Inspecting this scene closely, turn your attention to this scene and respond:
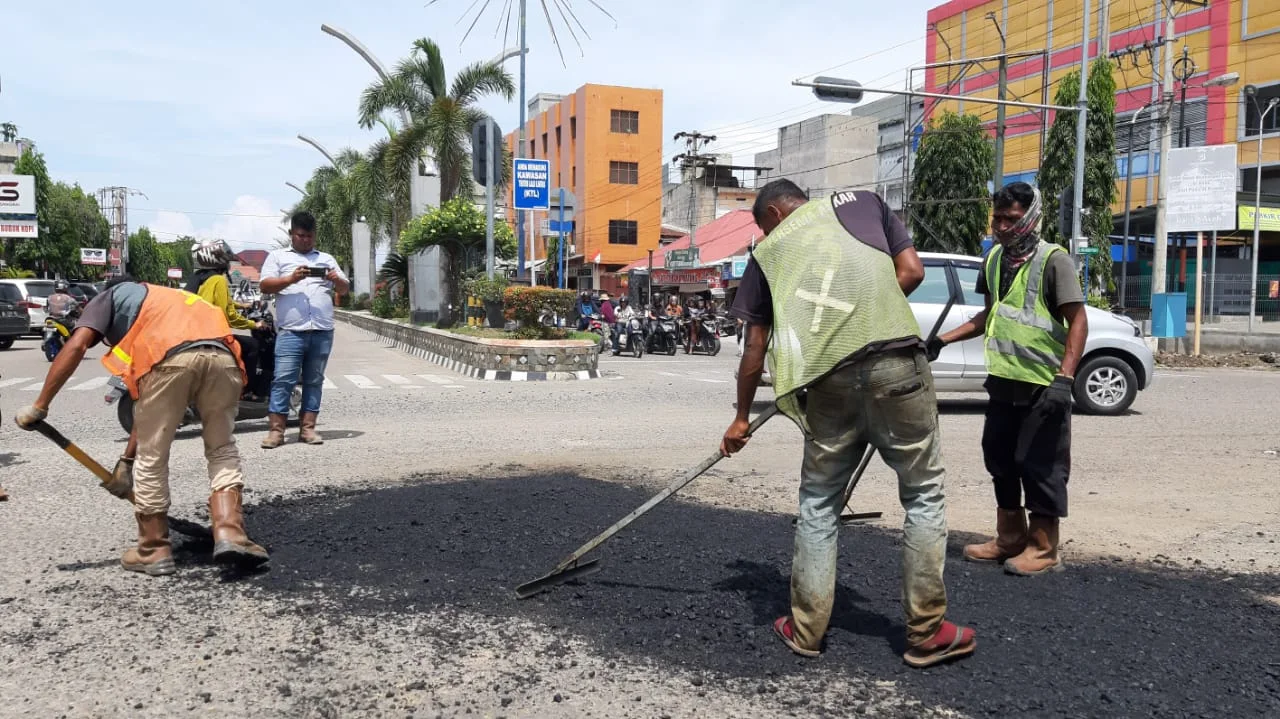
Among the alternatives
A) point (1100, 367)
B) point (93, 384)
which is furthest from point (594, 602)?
point (93, 384)

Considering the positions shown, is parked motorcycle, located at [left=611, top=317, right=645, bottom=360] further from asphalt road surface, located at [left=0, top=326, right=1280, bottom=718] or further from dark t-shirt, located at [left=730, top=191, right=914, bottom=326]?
dark t-shirt, located at [left=730, top=191, right=914, bottom=326]

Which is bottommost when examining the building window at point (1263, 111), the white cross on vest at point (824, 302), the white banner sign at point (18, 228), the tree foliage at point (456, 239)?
the white cross on vest at point (824, 302)

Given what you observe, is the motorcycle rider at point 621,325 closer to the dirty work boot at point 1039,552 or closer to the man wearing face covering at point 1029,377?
the man wearing face covering at point 1029,377

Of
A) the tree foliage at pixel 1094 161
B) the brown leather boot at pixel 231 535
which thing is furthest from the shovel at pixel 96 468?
the tree foliage at pixel 1094 161

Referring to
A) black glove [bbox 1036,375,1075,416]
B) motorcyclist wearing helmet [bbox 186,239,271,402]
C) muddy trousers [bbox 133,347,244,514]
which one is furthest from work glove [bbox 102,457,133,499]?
black glove [bbox 1036,375,1075,416]

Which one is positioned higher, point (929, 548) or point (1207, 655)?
point (929, 548)

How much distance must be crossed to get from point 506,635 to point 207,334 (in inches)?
81.6

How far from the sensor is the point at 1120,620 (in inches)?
142

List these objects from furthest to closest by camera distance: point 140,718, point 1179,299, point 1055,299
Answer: point 1179,299, point 1055,299, point 140,718

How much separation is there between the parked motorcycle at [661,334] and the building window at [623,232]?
38.5 metres

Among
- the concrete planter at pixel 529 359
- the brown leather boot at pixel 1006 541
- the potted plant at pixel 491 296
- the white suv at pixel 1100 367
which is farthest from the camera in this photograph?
the potted plant at pixel 491 296

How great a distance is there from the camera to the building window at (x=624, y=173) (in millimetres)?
61188

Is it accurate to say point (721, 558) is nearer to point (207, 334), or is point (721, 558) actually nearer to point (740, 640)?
point (740, 640)

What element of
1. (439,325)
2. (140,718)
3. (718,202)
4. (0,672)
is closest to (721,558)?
(140,718)
